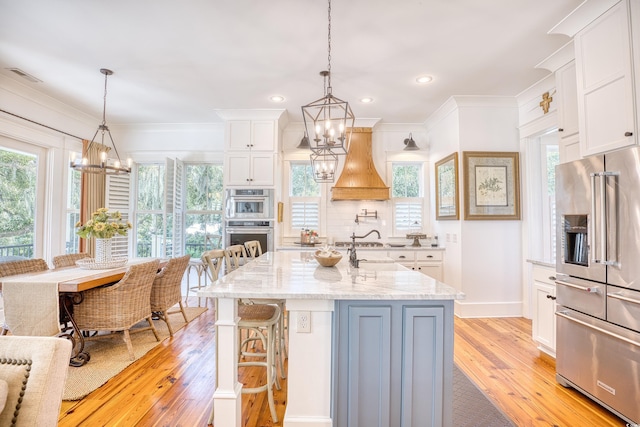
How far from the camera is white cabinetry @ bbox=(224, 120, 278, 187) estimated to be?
470cm

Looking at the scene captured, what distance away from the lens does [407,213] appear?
531cm

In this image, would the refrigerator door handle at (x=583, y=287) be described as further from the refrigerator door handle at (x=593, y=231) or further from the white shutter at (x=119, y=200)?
the white shutter at (x=119, y=200)

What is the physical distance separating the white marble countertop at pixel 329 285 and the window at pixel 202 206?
10.8 ft

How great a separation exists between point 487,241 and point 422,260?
90 cm

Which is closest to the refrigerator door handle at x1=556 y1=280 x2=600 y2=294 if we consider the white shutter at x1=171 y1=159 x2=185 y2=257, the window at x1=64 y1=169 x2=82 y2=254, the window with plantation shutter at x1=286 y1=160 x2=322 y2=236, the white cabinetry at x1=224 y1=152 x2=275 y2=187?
the window with plantation shutter at x1=286 y1=160 x2=322 y2=236

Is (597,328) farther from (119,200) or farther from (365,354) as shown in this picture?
(119,200)

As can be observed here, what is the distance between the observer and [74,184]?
4.76 metres

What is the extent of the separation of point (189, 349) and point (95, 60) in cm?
306

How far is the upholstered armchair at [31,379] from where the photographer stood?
99cm

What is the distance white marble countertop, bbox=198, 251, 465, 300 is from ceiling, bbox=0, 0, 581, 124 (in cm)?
200

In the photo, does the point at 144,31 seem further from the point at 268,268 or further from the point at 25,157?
the point at 25,157

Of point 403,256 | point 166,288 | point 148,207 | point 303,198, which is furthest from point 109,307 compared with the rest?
point 403,256

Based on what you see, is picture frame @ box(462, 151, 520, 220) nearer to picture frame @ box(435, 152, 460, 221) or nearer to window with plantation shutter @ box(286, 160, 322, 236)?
picture frame @ box(435, 152, 460, 221)

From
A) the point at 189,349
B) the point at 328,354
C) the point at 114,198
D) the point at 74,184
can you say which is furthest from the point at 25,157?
the point at 328,354
